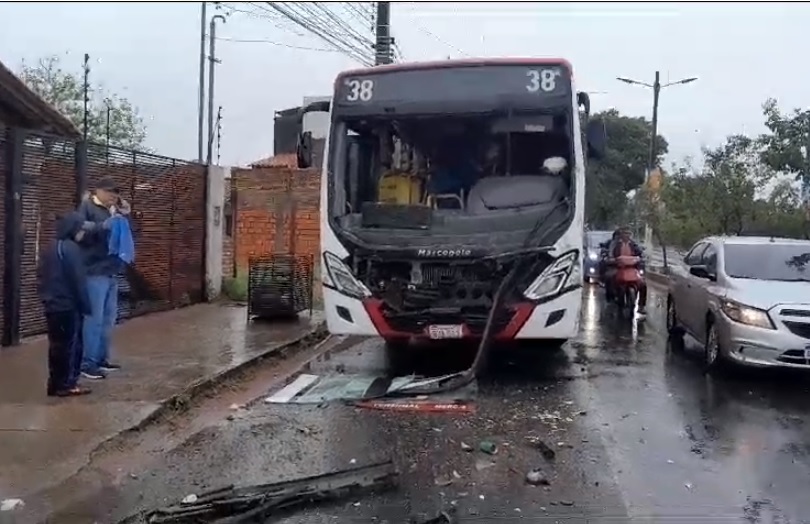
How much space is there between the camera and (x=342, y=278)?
31.2 ft

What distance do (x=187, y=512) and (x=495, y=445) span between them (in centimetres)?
254

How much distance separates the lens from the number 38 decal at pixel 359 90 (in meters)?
9.76

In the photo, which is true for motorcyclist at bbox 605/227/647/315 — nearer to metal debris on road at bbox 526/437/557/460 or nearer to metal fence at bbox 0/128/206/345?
metal fence at bbox 0/128/206/345

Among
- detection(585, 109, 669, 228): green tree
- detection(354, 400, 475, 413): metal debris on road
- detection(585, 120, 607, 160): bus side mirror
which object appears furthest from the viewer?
detection(585, 109, 669, 228): green tree

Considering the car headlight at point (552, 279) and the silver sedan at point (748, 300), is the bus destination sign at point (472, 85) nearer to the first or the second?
the car headlight at point (552, 279)

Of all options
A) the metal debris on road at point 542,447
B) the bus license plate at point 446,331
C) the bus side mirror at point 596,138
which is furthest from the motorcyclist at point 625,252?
the metal debris on road at point 542,447

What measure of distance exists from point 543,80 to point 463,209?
5.21 ft

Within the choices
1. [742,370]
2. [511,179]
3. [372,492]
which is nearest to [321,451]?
[372,492]

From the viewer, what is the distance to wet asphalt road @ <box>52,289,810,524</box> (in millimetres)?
5621

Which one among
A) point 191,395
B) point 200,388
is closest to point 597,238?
point 200,388

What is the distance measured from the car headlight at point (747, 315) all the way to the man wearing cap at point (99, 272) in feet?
20.3

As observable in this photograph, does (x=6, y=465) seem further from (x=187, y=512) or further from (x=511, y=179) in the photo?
(x=511, y=179)

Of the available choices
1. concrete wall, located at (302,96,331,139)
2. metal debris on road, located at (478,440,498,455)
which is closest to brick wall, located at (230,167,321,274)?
concrete wall, located at (302,96,331,139)

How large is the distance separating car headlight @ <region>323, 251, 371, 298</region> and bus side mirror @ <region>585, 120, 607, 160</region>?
2924mm
